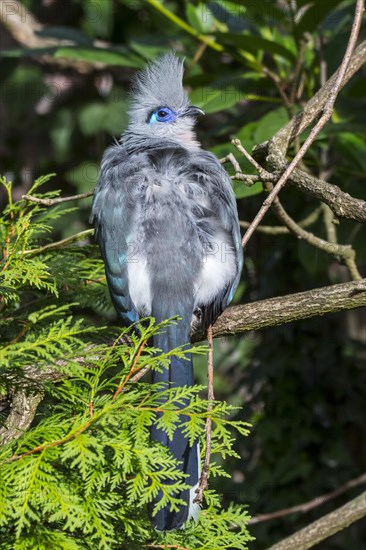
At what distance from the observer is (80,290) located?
2.44 m

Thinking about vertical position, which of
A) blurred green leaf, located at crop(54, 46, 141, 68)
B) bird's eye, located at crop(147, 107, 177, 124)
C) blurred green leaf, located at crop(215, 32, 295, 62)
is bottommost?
bird's eye, located at crop(147, 107, 177, 124)

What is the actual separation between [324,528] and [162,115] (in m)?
1.49

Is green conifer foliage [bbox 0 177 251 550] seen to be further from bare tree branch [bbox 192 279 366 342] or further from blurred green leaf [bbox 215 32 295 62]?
blurred green leaf [bbox 215 32 295 62]

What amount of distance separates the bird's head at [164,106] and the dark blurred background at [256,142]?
9.4 inches

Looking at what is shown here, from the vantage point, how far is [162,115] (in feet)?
9.52

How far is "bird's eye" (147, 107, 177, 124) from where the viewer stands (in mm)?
2893

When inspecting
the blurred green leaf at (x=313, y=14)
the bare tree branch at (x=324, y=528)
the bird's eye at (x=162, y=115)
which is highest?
the blurred green leaf at (x=313, y=14)

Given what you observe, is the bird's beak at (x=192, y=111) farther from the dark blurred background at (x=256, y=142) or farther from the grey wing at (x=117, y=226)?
the grey wing at (x=117, y=226)

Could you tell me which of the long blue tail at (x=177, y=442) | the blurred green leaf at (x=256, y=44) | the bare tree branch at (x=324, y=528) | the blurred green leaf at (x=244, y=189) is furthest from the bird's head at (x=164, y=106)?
the bare tree branch at (x=324, y=528)

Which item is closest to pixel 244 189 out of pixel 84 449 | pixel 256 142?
pixel 256 142

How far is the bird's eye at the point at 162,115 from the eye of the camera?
9.49ft

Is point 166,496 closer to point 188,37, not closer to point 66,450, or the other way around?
point 66,450

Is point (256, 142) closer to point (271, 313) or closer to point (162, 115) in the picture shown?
point (162, 115)

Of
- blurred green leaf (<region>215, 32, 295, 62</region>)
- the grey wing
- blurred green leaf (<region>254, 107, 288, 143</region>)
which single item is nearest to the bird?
the grey wing
